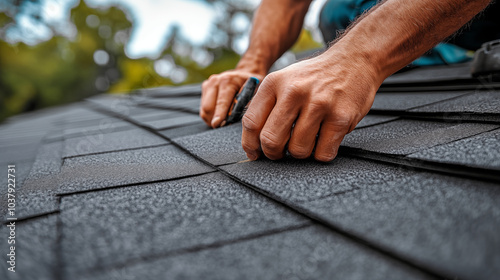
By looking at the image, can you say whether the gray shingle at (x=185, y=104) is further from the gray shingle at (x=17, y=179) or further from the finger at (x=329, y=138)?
the finger at (x=329, y=138)

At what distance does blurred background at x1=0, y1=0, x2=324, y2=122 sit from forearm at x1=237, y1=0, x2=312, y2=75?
47.8ft

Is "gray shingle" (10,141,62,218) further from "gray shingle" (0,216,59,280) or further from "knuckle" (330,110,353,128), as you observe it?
"knuckle" (330,110,353,128)

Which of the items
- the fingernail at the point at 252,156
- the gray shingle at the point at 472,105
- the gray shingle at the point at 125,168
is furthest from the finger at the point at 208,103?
the gray shingle at the point at 472,105

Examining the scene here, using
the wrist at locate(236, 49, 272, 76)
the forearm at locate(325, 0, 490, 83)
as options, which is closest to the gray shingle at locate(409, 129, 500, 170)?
the forearm at locate(325, 0, 490, 83)

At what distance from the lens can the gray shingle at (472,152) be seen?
617 millimetres

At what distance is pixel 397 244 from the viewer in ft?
1.52

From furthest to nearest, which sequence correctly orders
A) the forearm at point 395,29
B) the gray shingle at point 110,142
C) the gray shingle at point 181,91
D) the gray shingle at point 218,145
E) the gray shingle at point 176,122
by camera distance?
the gray shingle at point 181,91, the gray shingle at point 176,122, the gray shingle at point 110,142, the gray shingle at point 218,145, the forearm at point 395,29

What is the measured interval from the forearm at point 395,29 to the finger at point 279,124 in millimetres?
221

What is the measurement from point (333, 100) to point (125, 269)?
0.64 meters

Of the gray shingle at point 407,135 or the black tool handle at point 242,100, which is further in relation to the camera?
the black tool handle at point 242,100

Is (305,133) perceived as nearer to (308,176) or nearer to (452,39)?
(308,176)

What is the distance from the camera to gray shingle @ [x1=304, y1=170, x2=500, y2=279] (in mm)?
415

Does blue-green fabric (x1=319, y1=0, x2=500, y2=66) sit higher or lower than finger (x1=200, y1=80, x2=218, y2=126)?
higher

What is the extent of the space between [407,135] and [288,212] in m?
0.55
